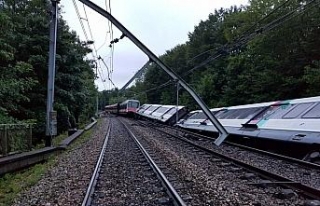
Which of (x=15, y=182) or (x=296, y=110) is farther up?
(x=296, y=110)

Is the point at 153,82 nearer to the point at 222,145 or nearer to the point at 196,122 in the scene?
the point at 196,122

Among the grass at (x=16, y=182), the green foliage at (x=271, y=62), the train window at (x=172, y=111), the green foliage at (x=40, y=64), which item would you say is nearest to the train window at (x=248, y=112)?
the green foliage at (x=271, y=62)

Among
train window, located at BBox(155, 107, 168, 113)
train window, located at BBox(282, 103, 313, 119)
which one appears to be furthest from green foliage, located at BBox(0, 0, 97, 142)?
train window, located at BBox(155, 107, 168, 113)

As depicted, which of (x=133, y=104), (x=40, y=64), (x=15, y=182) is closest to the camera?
(x=15, y=182)

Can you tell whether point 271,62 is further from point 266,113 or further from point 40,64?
point 40,64

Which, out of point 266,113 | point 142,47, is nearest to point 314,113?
point 266,113

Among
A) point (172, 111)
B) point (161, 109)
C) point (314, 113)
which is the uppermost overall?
point (161, 109)

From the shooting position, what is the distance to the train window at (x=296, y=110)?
16.3 m

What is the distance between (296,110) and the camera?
16.9 m

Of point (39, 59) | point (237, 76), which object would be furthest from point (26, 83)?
point (237, 76)

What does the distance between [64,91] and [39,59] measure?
2.98m

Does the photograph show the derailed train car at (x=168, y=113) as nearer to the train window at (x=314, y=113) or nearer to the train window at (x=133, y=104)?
the train window at (x=133, y=104)

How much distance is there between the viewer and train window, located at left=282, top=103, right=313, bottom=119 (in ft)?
53.5

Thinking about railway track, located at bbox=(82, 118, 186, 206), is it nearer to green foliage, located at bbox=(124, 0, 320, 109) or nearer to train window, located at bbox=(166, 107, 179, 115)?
green foliage, located at bbox=(124, 0, 320, 109)
